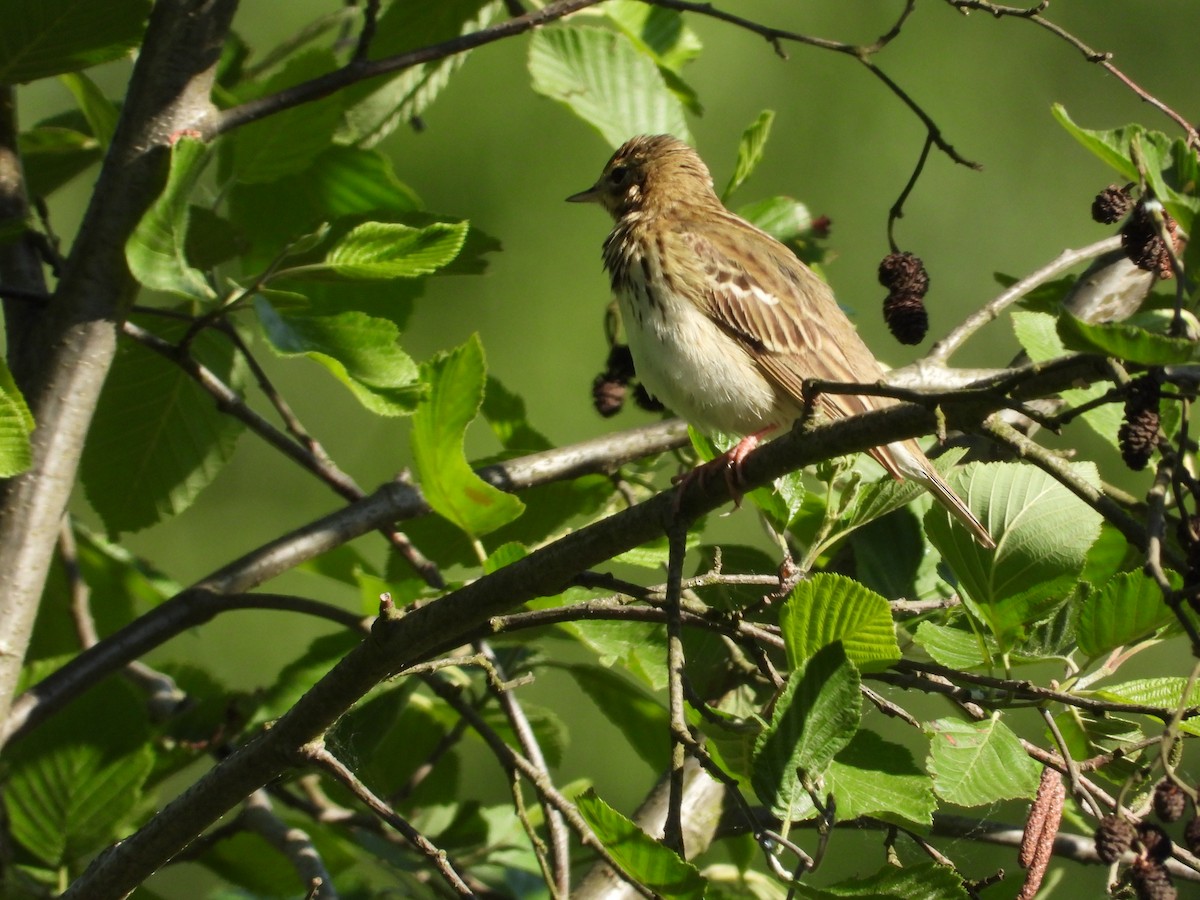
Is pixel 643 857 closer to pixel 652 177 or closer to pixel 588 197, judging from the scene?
pixel 652 177

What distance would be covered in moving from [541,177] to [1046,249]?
8.32 ft

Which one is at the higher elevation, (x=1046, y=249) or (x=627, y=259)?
(x=627, y=259)

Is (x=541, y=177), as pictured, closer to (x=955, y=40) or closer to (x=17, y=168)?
(x=955, y=40)

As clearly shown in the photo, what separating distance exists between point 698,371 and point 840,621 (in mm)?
1359

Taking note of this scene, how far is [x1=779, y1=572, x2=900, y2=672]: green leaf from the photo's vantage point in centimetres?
165

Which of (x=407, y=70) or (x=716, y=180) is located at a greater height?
(x=407, y=70)

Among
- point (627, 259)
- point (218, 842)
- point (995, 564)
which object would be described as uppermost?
point (627, 259)

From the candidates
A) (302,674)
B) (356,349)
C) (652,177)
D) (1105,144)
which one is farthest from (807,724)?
(652,177)

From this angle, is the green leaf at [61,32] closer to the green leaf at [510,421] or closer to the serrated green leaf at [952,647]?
the green leaf at [510,421]

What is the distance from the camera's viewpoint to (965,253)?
22.4 ft

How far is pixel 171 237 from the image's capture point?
2164mm

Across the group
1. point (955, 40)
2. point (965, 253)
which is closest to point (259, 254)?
point (965, 253)

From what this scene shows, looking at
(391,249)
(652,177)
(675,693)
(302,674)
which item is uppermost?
(652,177)

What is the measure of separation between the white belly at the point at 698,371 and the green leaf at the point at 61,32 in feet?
4.00
